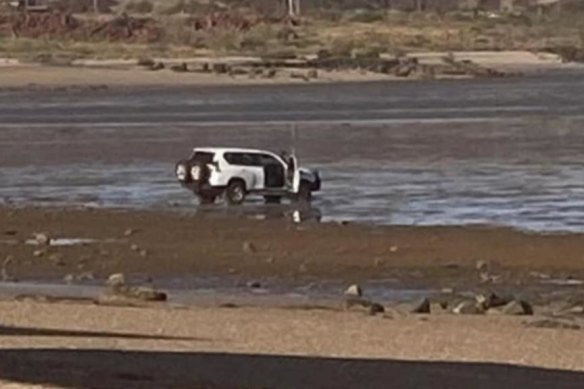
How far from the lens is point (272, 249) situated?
31016 millimetres

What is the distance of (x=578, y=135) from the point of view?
54688 mm

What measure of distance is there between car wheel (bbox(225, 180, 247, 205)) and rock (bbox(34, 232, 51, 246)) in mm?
6522

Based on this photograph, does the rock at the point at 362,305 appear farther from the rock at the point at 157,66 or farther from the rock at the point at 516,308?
the rock at the point at 157,66

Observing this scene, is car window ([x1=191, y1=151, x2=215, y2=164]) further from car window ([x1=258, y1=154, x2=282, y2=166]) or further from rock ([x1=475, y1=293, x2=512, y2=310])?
rock ([x1=475, y1=293, x2=512, y2=310])

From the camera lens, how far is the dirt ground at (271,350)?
49.3ft

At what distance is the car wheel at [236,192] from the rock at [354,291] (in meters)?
13.1

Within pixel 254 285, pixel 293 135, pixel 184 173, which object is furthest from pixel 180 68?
pixel 254 285

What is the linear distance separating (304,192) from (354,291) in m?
13.1

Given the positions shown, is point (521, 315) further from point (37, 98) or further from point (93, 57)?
point (93, 57)

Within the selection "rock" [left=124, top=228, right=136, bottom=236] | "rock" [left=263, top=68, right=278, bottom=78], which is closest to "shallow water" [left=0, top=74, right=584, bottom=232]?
"rock" [left=124, top=228, right=136, bottom=236]

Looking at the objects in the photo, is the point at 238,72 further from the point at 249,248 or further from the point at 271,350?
the point at 271,350

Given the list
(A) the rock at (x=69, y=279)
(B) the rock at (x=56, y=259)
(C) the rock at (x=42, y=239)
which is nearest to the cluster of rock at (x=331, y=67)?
(C) the rock at (x=42, y=239)

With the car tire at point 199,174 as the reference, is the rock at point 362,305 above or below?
above

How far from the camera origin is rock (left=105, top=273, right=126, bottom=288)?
2545cm
